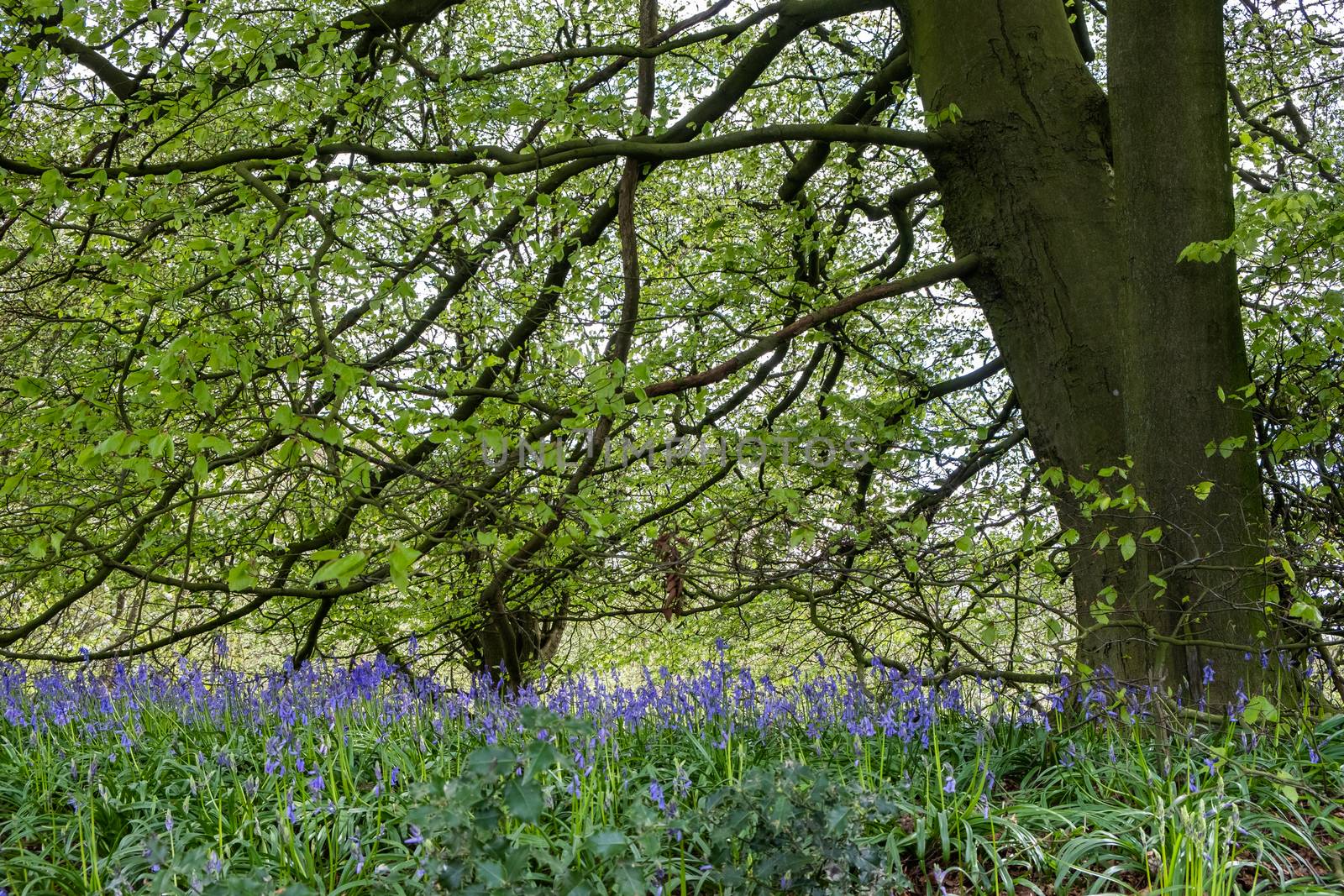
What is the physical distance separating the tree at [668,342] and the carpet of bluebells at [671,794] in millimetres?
428

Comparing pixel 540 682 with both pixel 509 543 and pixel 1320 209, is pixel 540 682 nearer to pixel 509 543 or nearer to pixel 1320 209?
pixel 509 543

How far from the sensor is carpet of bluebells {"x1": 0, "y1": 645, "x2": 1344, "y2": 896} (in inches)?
101

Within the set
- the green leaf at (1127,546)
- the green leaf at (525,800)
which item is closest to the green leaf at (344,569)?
the green leaf at (525,800)

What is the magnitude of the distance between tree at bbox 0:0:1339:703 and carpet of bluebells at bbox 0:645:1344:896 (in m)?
0.43

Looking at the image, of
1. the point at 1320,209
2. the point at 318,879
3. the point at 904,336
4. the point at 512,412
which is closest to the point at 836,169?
the point at 904,336

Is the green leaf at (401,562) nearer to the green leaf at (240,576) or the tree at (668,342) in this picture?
the tree at (668,342)

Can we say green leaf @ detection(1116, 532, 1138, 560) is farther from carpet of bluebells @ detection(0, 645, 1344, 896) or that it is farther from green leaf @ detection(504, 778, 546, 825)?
green leaf @ detection(504, 778, 546, 825)

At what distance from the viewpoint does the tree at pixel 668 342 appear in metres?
4.34

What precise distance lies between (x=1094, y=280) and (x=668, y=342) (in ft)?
11.1

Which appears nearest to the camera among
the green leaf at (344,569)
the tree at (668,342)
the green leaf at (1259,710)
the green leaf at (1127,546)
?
the green leaf at (344,569)

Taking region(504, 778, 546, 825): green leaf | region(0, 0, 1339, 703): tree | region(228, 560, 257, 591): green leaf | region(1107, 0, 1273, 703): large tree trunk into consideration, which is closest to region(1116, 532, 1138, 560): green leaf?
region(0, 0, 1339, 703): tree

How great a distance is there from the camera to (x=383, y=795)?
364 centimetres

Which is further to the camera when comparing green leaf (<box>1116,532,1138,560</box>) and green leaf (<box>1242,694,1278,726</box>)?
green leaf (<box>1116,532,1138,560</box>)

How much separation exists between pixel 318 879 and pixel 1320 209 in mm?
4537
